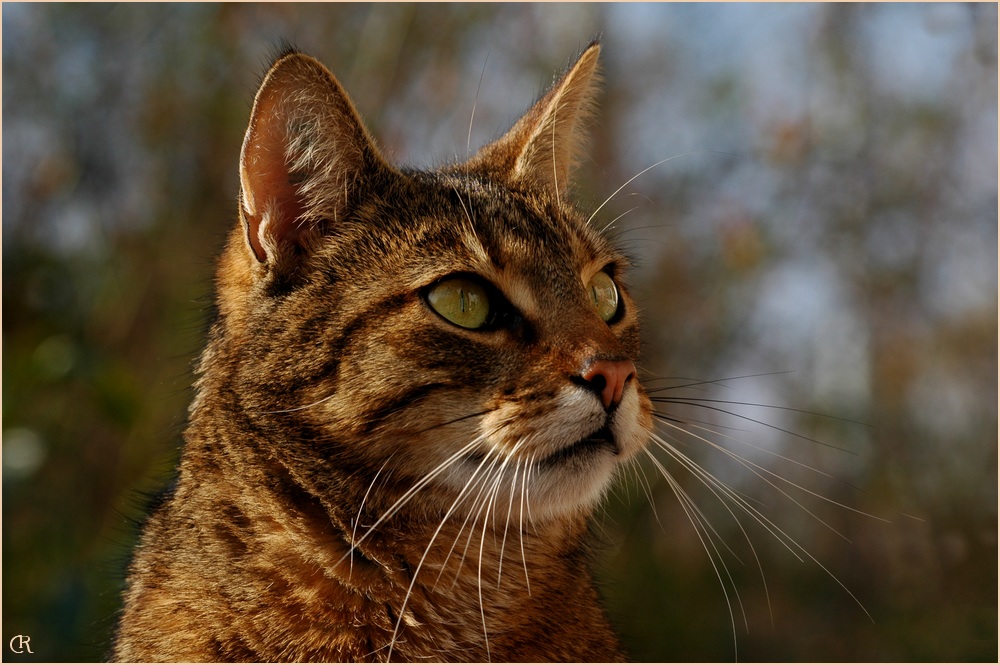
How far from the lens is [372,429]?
7.36 feet

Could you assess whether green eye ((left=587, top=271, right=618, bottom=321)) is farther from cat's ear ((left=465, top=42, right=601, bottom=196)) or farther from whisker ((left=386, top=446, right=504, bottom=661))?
whisker ((left=386, top=446, right=504, bottom=661))

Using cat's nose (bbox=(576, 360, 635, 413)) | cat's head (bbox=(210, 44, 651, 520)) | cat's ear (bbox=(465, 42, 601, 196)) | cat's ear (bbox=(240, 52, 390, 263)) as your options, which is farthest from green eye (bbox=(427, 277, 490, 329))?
cat's ear (bbox=(465, 42, 601, 196))

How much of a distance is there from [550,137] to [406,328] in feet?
4.13

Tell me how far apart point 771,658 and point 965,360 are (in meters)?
2.92

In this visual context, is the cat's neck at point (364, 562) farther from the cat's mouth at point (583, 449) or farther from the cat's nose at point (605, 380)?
the cat's nose at point (605, 380)

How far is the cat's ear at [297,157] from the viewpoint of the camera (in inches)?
95.6

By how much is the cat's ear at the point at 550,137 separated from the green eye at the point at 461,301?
75 cm

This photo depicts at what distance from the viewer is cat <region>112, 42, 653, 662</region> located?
2.25 m

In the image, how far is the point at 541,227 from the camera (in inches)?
107

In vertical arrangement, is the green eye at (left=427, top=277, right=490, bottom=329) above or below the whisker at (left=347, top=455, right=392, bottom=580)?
above

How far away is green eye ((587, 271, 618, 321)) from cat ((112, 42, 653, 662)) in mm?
183

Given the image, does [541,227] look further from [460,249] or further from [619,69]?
[619,69]

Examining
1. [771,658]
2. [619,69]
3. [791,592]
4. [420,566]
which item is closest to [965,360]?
[791,592]

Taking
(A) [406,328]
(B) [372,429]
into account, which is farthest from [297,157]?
(B) [372,429]
